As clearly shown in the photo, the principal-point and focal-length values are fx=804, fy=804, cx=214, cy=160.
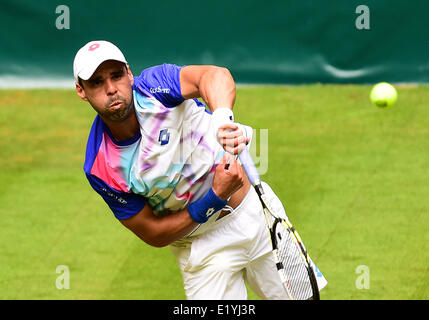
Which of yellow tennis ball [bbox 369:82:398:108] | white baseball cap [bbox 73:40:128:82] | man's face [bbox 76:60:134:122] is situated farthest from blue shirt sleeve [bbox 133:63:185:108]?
yellow tennis ball [bbox 369:82:398:108]

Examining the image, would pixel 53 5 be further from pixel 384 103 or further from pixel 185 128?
pixel 185 128

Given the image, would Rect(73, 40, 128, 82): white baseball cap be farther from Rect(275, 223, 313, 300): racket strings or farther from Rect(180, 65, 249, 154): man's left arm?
Rect(275, 223, 313, 300): racket strings

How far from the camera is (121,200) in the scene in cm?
456

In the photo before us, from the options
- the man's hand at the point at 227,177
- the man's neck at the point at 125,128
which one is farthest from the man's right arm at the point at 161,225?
the man's neck at the point at 125,128

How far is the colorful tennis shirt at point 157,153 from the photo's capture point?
444cm

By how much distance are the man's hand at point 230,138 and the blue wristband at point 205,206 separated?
59cm

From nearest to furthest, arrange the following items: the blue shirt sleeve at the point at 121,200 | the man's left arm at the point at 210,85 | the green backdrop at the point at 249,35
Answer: the man's left arm at the point at 210,85 < the blue shirt sleeve at the point at 121,200 < the green backdrop at the point at 249,35

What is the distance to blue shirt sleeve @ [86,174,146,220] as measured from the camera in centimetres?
454

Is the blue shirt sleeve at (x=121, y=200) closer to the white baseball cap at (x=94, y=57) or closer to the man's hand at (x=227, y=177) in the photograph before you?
the man's hand at (x=227, y=177)

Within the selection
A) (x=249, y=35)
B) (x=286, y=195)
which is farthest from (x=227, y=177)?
(x=249, y=35)

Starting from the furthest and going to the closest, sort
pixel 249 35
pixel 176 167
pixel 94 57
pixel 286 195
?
1. pixel 249 35
2. pixel 286 195
3. pixel 176 167
4. pixel 94 57

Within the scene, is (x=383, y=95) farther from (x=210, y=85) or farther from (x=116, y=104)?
(x=116, y=104)

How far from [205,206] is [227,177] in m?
0.28
